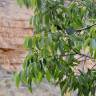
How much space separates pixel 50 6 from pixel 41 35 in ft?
0.85

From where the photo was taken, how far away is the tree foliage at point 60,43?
7.06 feet

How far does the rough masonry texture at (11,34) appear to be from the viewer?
6.39 m

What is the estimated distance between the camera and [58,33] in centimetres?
220

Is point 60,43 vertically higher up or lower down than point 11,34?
higher up

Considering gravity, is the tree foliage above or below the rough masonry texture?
above

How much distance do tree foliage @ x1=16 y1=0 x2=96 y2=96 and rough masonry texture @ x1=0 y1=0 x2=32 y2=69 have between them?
3.99m

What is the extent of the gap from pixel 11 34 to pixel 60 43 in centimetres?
446

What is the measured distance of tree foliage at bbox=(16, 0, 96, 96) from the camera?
7.06 ft

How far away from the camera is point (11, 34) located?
21.4 ft

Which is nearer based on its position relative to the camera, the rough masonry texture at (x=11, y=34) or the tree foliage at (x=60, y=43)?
the tree foliage at (x=60, y=43)

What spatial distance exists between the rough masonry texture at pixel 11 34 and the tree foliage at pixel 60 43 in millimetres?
3993

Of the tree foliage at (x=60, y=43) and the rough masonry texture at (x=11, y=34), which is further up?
the tree foliage at (x=60, y=43)

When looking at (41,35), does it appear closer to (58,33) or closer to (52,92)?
(58,33)

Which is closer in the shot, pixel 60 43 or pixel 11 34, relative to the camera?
pixel 60 43
